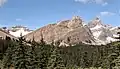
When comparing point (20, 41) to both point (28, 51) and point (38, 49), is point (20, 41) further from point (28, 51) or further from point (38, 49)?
point (38, 49)

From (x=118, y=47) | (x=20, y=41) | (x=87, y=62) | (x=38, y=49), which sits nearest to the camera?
(x=118, y=47)

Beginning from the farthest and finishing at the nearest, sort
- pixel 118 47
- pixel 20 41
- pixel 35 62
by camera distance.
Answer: pixel 35 62 < pixel 20 41 < pixel 118 47

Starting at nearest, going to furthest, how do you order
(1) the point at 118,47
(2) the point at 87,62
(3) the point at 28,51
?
(1) the point at 118,47 < (3) the point at 28,51 < (2) the point at 87,62

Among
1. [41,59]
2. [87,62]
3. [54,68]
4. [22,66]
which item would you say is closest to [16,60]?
[22,66]

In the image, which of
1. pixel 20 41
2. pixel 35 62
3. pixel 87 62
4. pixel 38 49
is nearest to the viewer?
pixel 20 41

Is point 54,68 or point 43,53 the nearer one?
point 54,68

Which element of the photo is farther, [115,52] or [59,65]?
[59,65]

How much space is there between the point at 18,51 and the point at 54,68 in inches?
296

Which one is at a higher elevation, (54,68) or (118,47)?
(118,47)

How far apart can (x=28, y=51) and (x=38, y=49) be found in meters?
13.2

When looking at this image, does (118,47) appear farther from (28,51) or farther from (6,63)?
(6,63)

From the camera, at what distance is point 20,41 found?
4438cm

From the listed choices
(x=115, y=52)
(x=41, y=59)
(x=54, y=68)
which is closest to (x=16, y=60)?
(x=54, y=68)

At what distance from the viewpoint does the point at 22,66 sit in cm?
4531
